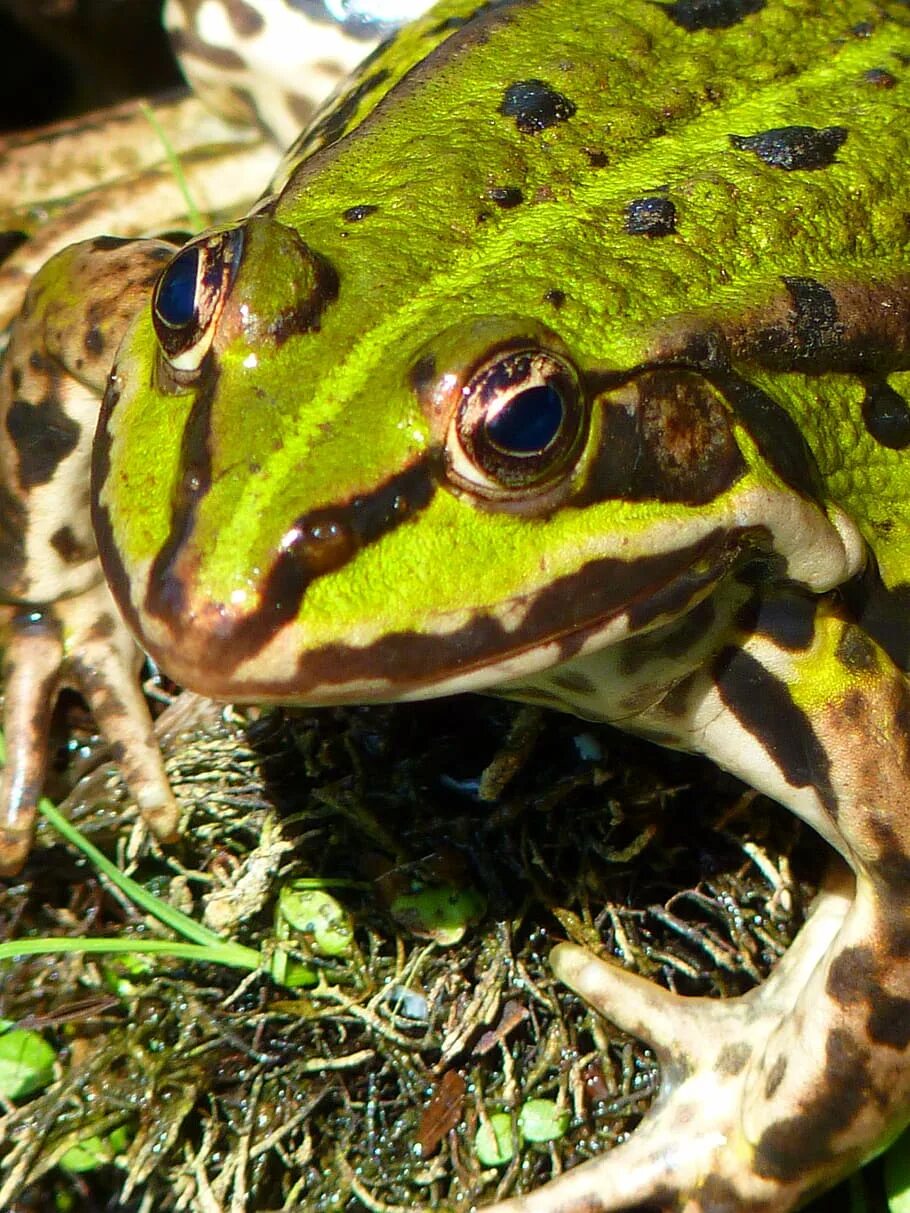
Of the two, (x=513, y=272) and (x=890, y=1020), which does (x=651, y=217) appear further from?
(x=890, y=1020)

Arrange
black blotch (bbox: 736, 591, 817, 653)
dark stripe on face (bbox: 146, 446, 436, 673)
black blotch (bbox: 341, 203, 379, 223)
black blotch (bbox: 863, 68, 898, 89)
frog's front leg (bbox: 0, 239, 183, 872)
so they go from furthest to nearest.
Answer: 1. frog's front leg (bbox: 0, 239, 183, 872)
2. black blotch (bbox: 863, 68, 898, 89)
3. black blotch (bbox: 736, 591, 817, 653)
4. black blotch (bbox: 341, 203, 379, 223)
5. dark stripe on face (bbox: 146, 446, 436, 673)

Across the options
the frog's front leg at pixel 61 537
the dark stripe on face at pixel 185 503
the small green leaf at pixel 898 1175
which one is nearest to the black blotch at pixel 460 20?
the frog's front leg at pixel 61 537

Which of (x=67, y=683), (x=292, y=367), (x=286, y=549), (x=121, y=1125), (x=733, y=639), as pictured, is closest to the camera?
(x=286, y=549)

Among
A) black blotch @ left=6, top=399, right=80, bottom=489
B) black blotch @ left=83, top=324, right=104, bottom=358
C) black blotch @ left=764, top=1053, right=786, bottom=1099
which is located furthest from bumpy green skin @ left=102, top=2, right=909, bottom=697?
black blotch @ left=764, top=1053, right=786, bottom=1099

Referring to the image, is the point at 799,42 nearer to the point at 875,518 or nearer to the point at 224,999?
the point at 875,518

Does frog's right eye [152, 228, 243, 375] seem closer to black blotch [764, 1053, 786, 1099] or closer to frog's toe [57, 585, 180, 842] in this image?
frog's toe [57, 585, 180, 842]

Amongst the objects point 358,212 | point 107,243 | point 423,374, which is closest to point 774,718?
point 423,374

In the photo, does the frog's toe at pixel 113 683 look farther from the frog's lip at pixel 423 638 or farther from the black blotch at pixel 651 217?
the black blotch at pixel 651 217

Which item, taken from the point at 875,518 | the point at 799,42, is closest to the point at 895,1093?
the point at 875,518
